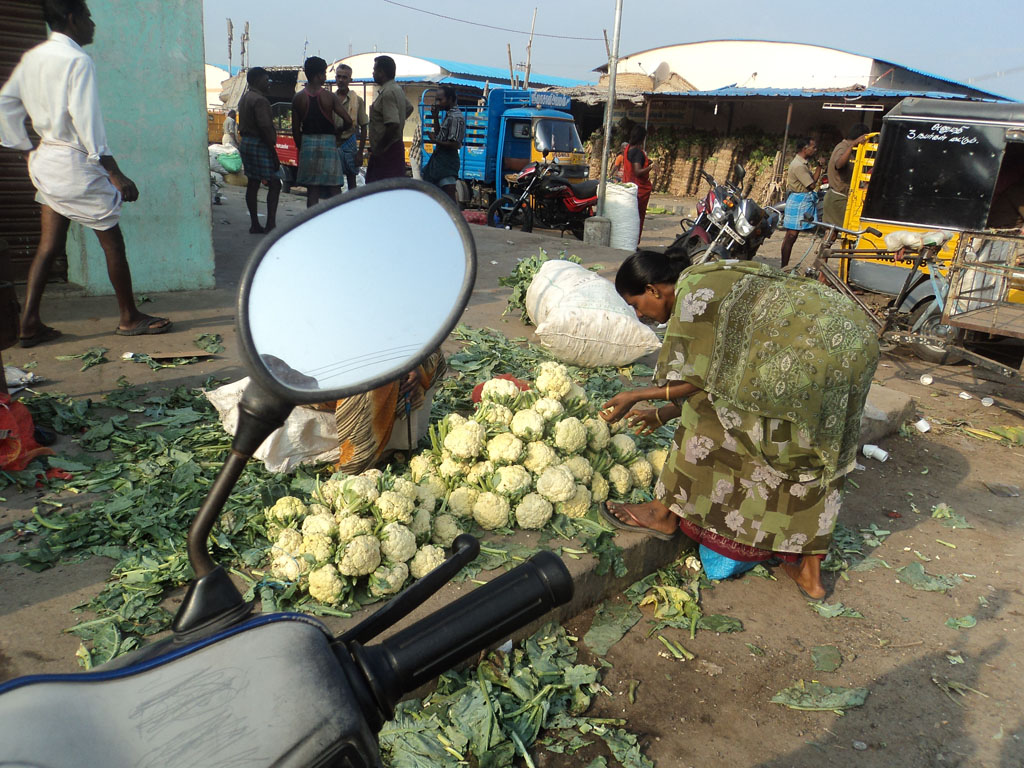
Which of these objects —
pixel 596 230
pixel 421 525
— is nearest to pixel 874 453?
pixel 421 525

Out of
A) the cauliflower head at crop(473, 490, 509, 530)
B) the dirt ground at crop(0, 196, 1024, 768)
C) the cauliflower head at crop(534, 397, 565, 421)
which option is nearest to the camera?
the dirt ground at crop(0, 196, 1024, 768)

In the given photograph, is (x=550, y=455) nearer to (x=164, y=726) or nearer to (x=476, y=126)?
(x=164, y=726)

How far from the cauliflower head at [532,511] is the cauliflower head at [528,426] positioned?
11.7 inches

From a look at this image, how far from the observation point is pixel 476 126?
15.9 m

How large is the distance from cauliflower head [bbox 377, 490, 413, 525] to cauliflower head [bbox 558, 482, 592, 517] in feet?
2.49

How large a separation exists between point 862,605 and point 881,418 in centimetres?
217

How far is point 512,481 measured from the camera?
3.11 meters

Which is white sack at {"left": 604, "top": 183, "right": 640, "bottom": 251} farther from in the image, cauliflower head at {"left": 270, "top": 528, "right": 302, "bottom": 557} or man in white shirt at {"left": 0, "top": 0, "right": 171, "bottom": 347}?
cauliflower head at {"left": 270, "top": 528, "right": 302, "bottom": 557}

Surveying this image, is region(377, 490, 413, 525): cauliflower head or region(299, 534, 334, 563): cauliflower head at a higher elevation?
region(377, 490, 413, 525): cauliflower head

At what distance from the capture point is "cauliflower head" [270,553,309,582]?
102 inches

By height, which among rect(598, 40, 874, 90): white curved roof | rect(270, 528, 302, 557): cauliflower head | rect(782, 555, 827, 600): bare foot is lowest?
rect(782, 555, 827, 600): bare foot

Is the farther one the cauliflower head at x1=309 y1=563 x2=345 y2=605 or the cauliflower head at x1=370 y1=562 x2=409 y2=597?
the cauliflower head at x1=370 y1=562 x2=409 y2=597

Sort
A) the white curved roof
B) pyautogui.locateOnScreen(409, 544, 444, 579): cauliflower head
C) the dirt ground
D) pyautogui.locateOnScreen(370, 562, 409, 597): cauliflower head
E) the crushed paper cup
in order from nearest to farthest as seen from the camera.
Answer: the dirt ground < pyautogui.locateOnScreen(370, 562, 409, 597): cauliflower head < pyautogui.locateOnScreen(409, 544, 444, 579): cauliflower head < the crushed paper cup < the white curved roof

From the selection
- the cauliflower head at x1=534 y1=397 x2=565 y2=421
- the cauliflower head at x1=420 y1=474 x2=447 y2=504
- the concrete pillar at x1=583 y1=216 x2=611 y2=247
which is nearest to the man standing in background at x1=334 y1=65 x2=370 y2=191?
the concrete pillar at x1=583 y1=216 x2=611 y2=247
